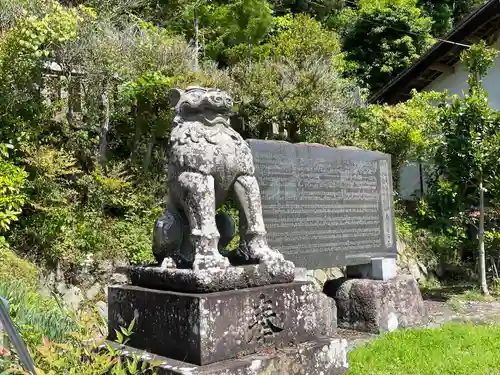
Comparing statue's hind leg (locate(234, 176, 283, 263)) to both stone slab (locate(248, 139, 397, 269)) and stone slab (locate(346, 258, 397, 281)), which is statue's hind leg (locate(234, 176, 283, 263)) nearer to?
stone slab (locate(248, 139, 397, 269))

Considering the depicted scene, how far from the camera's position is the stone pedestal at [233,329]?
2.85 metres

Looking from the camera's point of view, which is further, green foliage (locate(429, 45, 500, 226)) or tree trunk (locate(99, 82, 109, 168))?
tree trunk (locate(99, 82, 109, 168))

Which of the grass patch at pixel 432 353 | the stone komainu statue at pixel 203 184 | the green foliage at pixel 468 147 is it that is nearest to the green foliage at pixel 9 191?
the stone komainu statue at pixel 203 184

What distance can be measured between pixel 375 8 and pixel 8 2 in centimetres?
1543

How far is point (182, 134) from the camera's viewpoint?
134 inches

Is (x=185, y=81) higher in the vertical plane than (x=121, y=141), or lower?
higher

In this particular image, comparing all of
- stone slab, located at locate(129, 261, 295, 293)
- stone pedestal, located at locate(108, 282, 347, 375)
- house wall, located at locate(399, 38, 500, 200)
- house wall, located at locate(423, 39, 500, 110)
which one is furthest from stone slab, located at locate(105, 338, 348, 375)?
house wall, located at locate(423, 39, 500, 110)

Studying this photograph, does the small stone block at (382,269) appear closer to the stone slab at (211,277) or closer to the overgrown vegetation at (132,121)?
the overgrown vegetation at (132,121)

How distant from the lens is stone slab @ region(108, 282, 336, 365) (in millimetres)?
2852

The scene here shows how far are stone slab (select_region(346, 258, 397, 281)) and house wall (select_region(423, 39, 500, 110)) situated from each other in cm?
859

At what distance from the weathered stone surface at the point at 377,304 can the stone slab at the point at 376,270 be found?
0.40ft

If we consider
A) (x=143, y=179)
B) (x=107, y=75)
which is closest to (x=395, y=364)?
(x=143, y=179)

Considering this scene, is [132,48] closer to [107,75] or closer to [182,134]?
[107,75]

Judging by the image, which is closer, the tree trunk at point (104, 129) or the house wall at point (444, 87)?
the tree trunk at point (104, 129)
